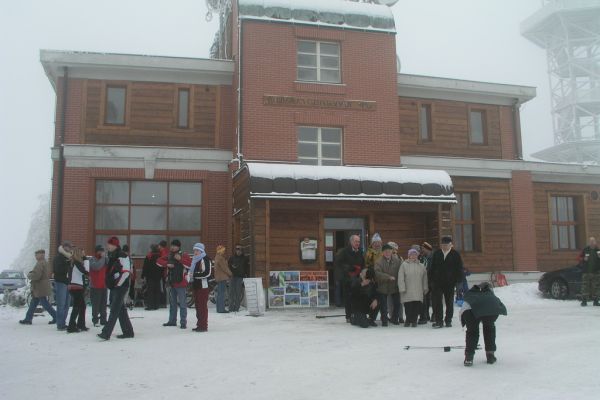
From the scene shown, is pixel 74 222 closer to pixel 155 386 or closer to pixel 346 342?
pixel 346 342

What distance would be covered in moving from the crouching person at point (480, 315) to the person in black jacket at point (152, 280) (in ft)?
31.9

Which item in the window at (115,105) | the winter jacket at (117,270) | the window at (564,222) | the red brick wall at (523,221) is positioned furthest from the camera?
the window at (564,222)

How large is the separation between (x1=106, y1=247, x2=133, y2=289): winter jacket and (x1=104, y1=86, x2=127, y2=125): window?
926 cm

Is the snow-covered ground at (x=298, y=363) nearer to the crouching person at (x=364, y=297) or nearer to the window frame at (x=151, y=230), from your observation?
the crouching person at (x=364, y=297)

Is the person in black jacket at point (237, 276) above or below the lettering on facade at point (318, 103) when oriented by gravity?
below

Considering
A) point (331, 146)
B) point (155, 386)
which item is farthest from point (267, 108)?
point (155, 386)

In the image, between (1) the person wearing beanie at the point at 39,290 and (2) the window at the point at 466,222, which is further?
(2) the window at the point at 466,222

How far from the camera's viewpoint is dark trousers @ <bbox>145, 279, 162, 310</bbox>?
15.3 metres

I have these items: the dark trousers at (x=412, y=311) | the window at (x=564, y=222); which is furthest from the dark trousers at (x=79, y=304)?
the window at (x=564, y=222)

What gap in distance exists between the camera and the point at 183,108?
19125 mm

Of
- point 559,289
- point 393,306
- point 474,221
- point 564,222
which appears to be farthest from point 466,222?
point 393,306

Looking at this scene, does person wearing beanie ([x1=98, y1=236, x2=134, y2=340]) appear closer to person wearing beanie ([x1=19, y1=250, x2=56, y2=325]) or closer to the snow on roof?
person wearing beanie ([x1=19, y1=250, x2=56, y2=325])

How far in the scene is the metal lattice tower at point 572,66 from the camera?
8662cm

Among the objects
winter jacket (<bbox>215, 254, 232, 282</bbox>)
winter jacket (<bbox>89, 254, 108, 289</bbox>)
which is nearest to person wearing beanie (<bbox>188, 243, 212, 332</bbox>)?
winter jacket (<bbox>89, 254, 108, 289</bbox>)
